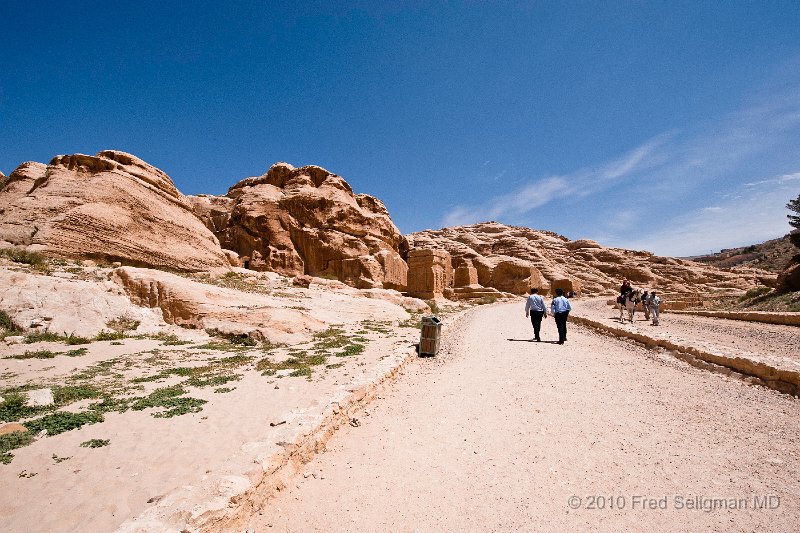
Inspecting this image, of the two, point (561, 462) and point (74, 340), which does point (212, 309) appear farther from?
point (561, 462)

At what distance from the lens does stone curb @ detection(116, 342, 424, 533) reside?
2.99m

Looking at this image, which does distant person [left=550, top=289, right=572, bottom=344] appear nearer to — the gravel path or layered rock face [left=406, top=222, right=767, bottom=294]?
the gravel path

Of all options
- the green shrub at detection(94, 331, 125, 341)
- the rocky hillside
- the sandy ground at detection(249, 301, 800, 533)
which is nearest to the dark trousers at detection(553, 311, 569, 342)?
the sandy ground at detection(249, 301, 800, 533)

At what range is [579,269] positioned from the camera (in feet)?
235

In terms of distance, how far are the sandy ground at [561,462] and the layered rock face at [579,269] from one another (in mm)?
45820

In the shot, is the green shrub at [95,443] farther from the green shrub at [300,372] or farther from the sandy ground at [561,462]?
the green shrub at [300,372]

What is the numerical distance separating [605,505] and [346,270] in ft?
128

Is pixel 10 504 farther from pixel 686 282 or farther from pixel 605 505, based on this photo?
pixel 686 282

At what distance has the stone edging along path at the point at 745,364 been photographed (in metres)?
6.48

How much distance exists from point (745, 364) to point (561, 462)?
619cm

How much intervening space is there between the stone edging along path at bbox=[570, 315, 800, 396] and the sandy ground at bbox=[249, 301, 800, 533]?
0.34m

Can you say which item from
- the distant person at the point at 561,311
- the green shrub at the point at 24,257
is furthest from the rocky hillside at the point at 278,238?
the distant person at the point at 561,311

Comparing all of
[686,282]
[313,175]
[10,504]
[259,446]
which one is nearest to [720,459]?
[259,446]

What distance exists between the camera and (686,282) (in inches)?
2420
